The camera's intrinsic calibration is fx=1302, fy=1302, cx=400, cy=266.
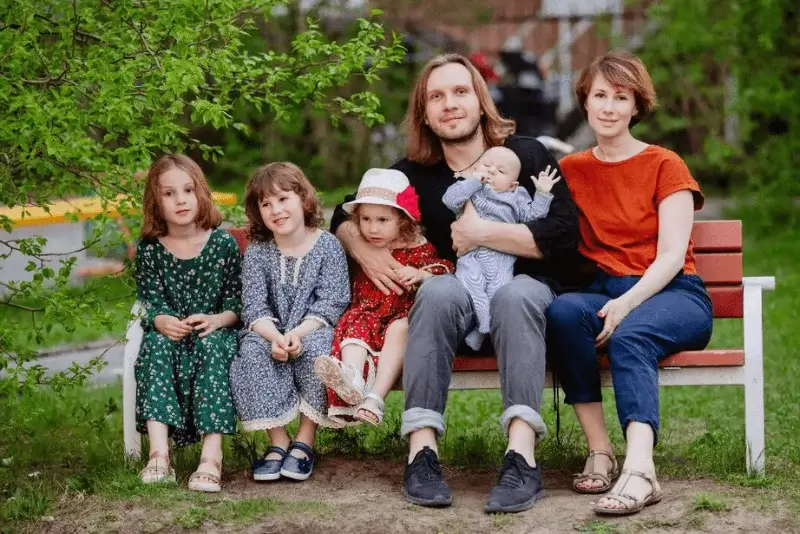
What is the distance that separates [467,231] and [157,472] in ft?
4.49

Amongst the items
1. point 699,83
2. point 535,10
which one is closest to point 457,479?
point 699,83

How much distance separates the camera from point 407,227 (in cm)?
484

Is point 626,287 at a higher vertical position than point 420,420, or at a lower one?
higher

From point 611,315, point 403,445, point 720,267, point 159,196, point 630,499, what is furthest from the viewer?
point 403,445

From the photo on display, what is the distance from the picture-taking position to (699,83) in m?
12.4

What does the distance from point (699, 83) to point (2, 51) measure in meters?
8.94

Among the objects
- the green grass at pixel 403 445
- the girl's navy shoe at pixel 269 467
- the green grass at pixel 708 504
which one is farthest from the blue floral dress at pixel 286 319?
the green grass at pixel 708 504

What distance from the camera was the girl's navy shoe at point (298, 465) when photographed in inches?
180

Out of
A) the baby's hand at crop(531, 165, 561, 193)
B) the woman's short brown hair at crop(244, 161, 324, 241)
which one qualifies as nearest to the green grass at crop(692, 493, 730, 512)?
the baby's hand at crop(531, 165, 561, 193)

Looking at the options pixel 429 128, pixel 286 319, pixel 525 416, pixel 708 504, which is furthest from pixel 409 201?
pixel 708 504

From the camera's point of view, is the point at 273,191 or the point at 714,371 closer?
the point at 714,371

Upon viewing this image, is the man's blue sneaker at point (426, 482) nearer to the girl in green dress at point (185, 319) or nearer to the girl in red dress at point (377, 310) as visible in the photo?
the girl in red dress at point (377, 310)

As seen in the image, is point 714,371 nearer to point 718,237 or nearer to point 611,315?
point 611,315

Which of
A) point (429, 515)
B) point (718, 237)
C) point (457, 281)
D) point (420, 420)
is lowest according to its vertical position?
point (429, 515)
